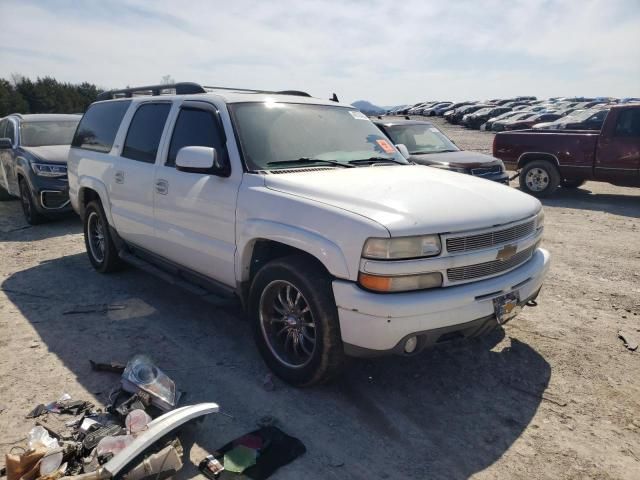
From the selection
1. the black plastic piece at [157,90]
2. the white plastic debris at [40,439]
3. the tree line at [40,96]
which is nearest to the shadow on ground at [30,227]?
the black plastic piece at [157,90]

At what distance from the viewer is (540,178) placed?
1117cm

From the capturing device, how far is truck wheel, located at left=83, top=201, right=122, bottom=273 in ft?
18.7

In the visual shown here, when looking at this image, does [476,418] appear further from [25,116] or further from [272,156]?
[25,116]

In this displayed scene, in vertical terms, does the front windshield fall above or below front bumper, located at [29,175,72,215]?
above

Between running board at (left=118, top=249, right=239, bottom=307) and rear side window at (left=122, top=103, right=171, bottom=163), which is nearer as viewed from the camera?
running board at (left=118, top=249, right=239, bottom=307)

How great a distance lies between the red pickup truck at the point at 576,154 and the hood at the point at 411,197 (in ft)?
25.1

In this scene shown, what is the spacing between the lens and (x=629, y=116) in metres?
9.89

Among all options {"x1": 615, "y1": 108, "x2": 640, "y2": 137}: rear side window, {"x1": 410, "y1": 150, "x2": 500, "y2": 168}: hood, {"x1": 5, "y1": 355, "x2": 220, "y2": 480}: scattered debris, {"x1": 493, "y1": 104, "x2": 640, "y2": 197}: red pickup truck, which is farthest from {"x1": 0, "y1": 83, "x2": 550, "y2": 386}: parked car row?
{"x1": 615, "y1": 108, "x2": 640, "y2": 137}: rear side window

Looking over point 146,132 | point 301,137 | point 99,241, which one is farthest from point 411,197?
point 99,241

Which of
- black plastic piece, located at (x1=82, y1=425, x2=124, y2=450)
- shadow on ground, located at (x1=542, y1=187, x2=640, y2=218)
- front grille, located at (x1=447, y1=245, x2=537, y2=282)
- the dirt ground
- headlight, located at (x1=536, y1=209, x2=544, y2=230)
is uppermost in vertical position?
headlight, located at (x1=536, y1=209, x2=544, y2=230)

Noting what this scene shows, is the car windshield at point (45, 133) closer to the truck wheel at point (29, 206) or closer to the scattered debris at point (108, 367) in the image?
the truck wheel at point (29, 206)

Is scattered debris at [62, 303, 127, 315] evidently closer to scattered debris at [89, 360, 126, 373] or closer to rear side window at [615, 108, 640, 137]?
scattered debris at [89, 360, 126, 373]

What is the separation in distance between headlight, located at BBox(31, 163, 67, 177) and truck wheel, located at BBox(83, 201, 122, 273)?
268cm

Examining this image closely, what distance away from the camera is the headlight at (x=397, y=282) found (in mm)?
2867
